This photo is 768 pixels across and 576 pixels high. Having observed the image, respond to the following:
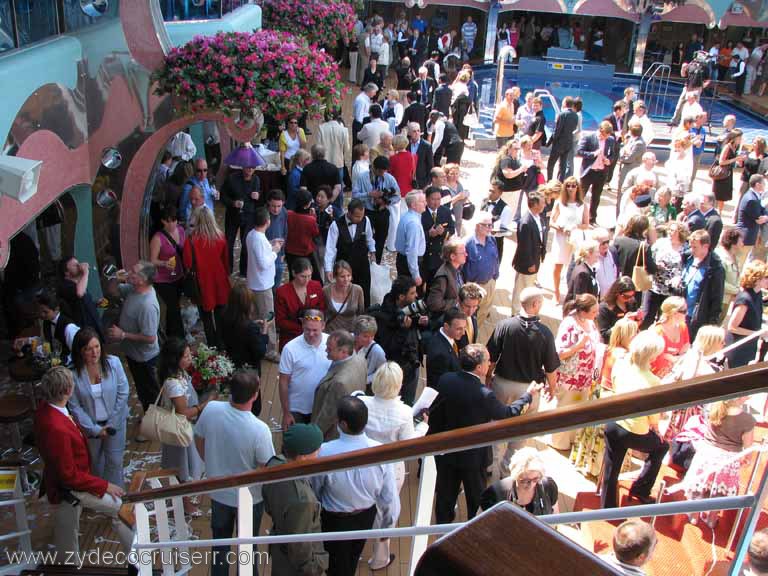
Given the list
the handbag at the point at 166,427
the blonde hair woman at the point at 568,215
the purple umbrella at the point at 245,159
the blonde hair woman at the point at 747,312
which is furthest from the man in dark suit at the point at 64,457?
the blonde hair woman at the point at 568,215

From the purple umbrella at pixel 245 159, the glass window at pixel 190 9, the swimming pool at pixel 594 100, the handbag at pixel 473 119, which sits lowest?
the swimming pool at pixel 594 100

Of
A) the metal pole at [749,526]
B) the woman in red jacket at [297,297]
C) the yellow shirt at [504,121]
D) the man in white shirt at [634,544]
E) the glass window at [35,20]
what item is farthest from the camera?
the yellow shirt at [504,121]

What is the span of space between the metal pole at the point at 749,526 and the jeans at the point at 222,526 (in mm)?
3549

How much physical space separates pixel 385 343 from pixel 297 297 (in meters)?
0.80

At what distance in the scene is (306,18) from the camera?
45.5 ft

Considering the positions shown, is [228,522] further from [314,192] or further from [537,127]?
[537,127]

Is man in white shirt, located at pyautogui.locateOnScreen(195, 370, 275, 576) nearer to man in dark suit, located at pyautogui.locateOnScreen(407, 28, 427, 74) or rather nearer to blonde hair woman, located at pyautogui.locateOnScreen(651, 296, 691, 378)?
blonde hair woman, located at pyautogui.locateOnScreen(651, 296, 691, 378)

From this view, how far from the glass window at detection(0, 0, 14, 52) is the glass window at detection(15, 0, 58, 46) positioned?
137mm

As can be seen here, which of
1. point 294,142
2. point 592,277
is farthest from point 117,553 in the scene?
point 294,142

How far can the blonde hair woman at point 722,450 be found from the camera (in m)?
5.00

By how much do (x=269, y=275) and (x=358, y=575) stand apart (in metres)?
2.96

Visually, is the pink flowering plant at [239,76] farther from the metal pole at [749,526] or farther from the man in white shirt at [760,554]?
the metal pole at [749,526]

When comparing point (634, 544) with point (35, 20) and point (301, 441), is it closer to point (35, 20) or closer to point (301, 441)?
point (301, 441)

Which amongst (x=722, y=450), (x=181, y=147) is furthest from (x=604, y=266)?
(x=181, y=147)
